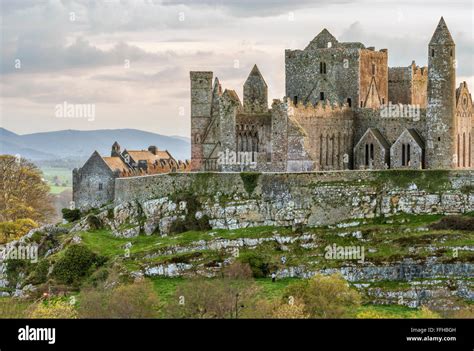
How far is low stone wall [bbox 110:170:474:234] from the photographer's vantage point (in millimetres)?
90812

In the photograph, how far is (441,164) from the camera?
98062mm

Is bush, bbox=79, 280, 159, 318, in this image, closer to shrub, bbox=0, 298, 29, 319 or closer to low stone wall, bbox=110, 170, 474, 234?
shrub, bbox=0, 298, 29, 319

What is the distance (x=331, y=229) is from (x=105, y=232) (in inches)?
720

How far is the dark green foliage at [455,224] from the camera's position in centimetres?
8731

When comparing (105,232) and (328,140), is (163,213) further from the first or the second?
(328,140)

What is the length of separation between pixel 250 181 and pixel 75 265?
1282cm

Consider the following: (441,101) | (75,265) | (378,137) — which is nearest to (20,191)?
(75,265)

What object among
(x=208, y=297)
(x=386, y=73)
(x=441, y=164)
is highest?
(x=386, y=73)

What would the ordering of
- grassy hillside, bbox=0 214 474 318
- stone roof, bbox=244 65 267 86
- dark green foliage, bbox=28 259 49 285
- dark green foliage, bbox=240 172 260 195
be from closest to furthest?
grassy hillside, bbox=0 214 474 318 → dark green foliage, bbox=28 259 49 285 → dark green foliage, bbox=240 172 260 195 → stone roof, bbox=244 65 267 86

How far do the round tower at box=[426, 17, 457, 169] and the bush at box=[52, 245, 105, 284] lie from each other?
24.0 meters

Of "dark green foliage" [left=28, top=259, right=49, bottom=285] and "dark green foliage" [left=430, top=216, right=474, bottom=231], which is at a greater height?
"dark green foliage" [left=430, top=216, right=474, bottom=231]

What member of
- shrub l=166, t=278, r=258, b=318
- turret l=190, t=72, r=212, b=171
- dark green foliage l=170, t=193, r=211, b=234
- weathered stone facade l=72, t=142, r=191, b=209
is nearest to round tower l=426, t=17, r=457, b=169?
dark green foliage l=170, t=193, r=211, b=234
